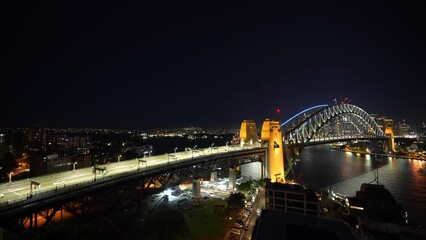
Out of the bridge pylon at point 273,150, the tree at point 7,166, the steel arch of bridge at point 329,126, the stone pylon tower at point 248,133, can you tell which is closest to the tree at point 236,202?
the bridge pylon at point 273,150

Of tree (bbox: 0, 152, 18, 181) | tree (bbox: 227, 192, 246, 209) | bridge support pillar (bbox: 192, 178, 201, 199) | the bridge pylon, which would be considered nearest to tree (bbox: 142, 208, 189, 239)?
tree (bbox: 227, 192, 246, 209)

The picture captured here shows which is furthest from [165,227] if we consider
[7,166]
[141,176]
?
[7,166]

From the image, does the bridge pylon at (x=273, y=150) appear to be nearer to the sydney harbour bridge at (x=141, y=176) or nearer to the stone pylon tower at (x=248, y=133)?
the sydney harbour bridge at (x=141, y=176)

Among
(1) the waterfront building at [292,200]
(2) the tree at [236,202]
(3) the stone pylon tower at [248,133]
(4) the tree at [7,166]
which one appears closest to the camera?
(1) the waterfront building at [292,200]

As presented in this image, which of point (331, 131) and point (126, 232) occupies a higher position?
point (331, 131)

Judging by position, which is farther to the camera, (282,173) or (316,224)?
(282,173)

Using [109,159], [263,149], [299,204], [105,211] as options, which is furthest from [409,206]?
[109,159]

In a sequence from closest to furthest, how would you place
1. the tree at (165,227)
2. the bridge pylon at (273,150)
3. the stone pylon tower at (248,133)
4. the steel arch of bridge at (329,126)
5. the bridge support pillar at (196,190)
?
1. the tree at (165,227)
2. the bridge support pillar at (196,190)
3. the bridge pylon at (273,150)
4. the stone pylon tower at (248,133)
5. the steel arch of bridge at (329,126)

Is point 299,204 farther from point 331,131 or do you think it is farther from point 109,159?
point 331,131

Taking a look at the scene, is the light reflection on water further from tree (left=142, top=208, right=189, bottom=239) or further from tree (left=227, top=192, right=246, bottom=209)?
tree (left=142, top=208, right=189, bottom=239)
